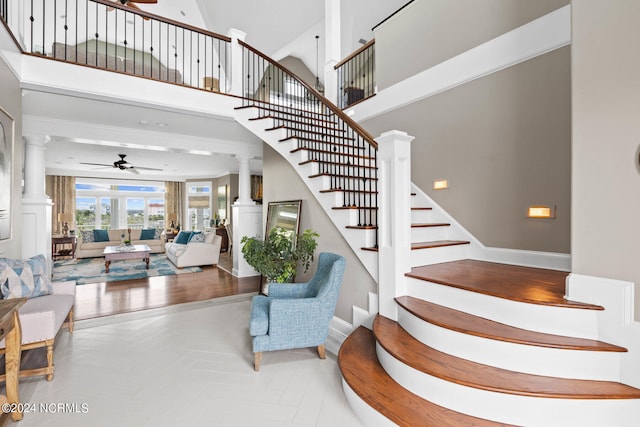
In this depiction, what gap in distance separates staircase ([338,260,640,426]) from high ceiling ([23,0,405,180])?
4061mm

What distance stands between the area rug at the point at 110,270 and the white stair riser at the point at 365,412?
18.3 ft

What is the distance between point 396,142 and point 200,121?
3.51 meters

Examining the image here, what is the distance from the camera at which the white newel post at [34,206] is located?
438 cm

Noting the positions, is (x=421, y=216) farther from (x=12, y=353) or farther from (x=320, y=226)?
(x=12, y=353)

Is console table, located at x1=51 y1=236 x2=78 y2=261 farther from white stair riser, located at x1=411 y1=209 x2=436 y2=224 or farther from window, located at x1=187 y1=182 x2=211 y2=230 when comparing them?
white stair riser, located at x1=411 y1=209 x2=436 y2=224

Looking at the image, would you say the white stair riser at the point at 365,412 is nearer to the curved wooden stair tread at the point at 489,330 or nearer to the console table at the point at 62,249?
the curved wooden stair tread at the point at 489,330

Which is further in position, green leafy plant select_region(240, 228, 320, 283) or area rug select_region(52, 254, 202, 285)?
area rug select_region(52, 254, 202, 285)

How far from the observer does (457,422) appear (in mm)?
1619

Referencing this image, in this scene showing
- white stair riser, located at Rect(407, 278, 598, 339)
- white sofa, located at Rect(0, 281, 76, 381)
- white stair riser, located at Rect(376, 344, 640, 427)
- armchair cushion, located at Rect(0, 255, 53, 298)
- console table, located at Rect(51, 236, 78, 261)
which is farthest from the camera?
console table, located at Rect(51, 236, 78, 261)

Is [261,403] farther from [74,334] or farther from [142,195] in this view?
[142,195]

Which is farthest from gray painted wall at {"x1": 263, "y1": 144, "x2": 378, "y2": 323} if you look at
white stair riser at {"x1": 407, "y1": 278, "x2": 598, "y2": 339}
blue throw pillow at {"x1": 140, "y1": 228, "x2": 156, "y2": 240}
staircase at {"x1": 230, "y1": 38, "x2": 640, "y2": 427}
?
blue throw pillow at {"x1": 140, "y1": 228, "x2": 156, "y2": 240}

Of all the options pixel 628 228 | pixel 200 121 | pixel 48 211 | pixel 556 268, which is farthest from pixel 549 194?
pixel 48 211

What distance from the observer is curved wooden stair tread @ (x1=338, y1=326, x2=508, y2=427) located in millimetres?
1641

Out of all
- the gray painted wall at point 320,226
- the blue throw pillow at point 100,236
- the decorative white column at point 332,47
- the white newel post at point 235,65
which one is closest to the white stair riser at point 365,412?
the gray painted wall at point 320,226
